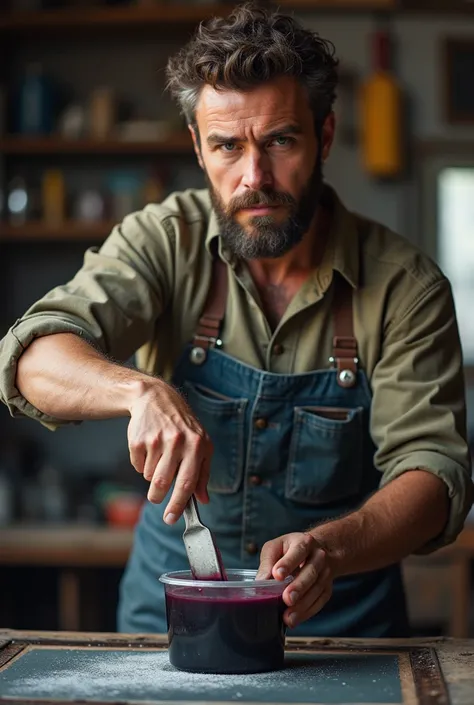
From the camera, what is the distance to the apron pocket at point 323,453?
6.97 feet

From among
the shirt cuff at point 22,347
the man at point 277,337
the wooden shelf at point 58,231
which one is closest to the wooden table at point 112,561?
the wooden shelf at point 58,231

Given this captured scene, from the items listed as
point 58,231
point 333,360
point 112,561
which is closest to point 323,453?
point 333,360

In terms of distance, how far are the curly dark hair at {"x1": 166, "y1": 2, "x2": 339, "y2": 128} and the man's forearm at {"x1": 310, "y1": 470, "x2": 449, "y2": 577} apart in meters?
0.72

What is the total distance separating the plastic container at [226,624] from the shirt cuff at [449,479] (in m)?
0.44

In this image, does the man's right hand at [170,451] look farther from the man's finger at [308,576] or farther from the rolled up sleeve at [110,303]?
the rolled up sleeve at [110,303]

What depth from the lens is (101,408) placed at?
5.66ft

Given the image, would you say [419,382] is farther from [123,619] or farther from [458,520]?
[123,619]

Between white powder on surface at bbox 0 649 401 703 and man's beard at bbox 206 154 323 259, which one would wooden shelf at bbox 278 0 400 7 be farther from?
white powder on surface at bbox 0 649 401 703

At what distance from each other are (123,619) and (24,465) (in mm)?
2327

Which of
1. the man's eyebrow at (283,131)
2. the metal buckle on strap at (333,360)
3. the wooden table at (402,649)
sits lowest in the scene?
the wooden table at (402,649)

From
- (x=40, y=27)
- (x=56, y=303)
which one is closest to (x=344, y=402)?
(x=56, y=303)

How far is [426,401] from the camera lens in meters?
2.01

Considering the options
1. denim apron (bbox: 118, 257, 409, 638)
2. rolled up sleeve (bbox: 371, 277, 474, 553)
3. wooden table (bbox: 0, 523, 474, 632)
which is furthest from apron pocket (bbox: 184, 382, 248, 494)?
wooden table (bbox: 0, 523, 474, 632)

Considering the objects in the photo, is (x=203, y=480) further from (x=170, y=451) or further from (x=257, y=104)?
(x=257, y=104)
